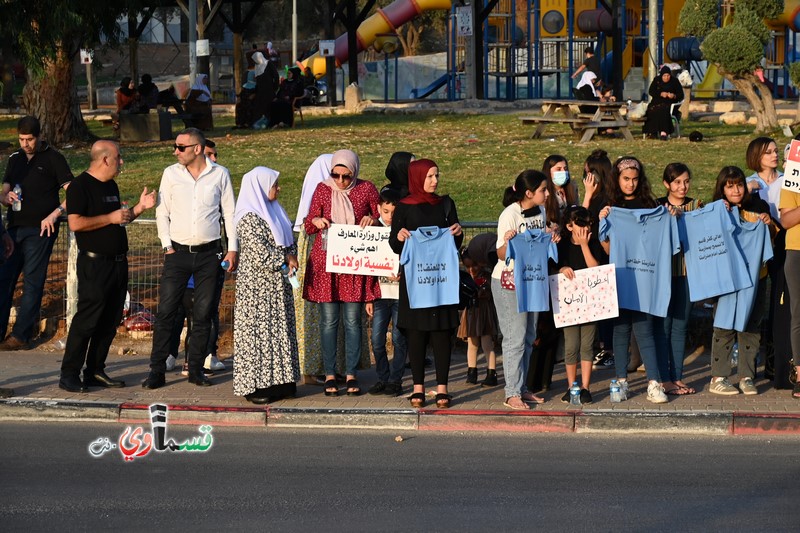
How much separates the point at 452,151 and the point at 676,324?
1464 cm

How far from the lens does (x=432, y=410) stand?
9195mm

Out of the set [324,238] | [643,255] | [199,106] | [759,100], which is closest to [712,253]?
[643,255]

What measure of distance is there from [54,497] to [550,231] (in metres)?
4.08

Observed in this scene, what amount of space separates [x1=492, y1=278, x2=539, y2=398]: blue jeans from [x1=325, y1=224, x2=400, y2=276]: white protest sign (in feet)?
2.89

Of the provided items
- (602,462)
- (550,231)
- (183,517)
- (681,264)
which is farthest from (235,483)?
(681,264)

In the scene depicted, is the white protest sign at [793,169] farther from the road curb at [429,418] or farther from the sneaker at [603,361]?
the sneaker at [603,361]

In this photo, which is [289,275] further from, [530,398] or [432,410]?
[530,398]

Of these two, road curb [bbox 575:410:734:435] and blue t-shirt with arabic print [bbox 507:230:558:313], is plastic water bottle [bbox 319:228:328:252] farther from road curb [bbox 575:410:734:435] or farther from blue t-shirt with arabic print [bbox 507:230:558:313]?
road curb [bbox 575:410:734:435]

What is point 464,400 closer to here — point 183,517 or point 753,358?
point 753,358

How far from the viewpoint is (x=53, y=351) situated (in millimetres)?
11930

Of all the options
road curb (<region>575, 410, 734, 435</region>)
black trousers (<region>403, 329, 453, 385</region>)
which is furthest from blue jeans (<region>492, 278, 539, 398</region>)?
road curb (<region>575, 410, 734, 435</region>)

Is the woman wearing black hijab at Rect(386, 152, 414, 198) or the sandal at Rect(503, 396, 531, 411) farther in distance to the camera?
the woman wearing black hijab at Rect(386, 152, 414, 198)

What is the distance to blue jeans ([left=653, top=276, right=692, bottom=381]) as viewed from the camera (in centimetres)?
977

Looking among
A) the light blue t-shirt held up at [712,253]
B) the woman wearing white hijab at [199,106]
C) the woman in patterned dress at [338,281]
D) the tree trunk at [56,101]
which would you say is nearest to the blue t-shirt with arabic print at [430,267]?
the woman in patterned dress at [338,281]
